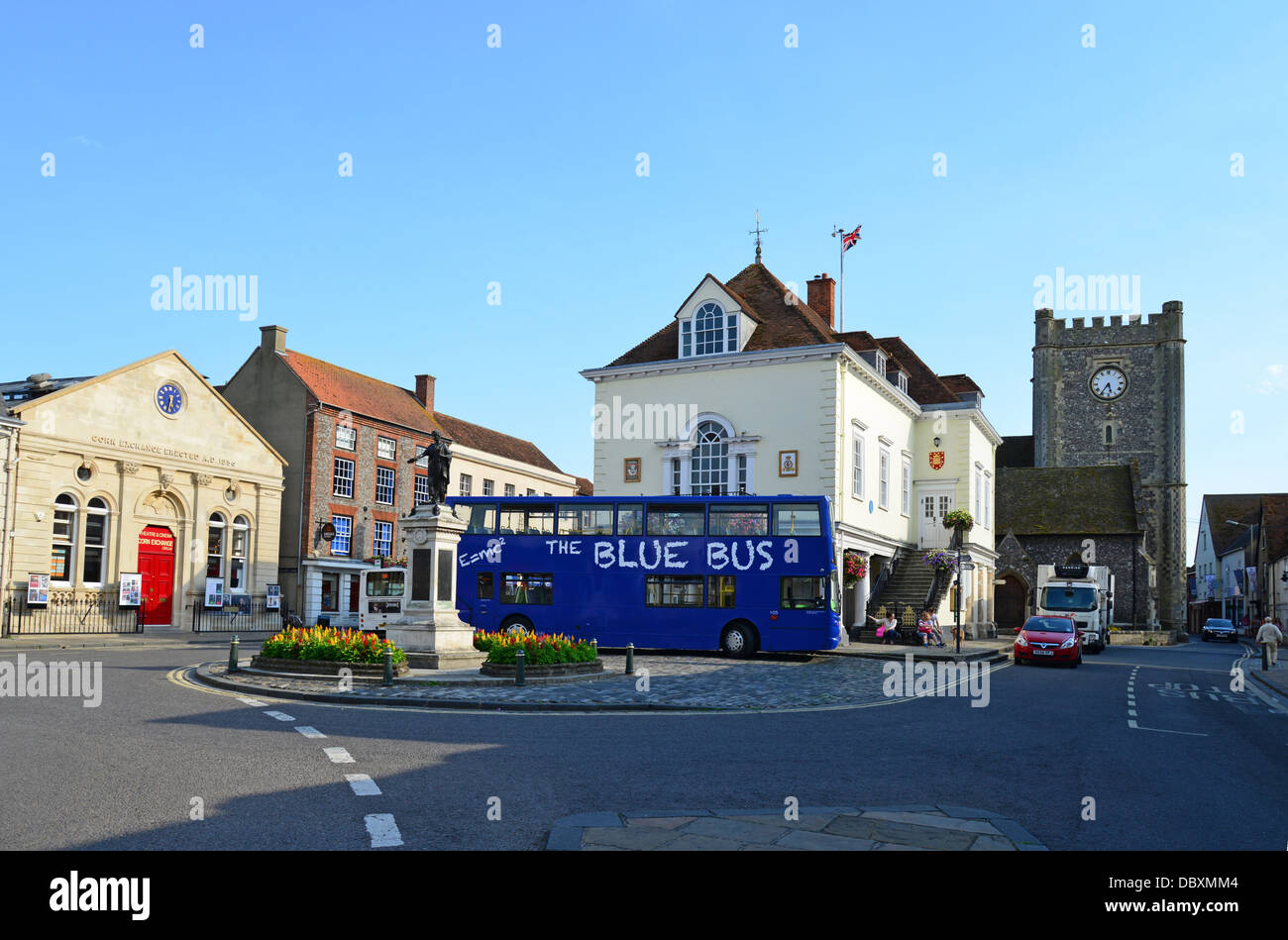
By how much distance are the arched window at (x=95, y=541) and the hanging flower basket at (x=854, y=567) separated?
85.8ft

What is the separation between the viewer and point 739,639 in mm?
26312

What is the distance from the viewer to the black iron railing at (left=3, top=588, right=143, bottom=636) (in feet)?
104

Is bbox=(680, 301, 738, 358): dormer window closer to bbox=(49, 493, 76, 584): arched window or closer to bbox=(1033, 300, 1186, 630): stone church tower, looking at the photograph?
bbox=(49, 493, 76, 584): arched window

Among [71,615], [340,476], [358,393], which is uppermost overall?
[358,393]

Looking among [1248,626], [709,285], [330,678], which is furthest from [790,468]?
[1248,626]

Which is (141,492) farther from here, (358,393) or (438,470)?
(438,470)

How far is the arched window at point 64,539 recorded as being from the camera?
1341 inches

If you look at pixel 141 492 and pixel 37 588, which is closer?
pixel 37 588

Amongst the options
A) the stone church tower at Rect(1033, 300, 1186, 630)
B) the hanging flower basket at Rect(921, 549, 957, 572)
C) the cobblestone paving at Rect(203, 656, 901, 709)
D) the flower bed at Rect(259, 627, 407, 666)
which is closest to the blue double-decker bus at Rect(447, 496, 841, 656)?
the cobblestone paving at Rect(203, 656, 901, 709)

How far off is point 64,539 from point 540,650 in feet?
78.7

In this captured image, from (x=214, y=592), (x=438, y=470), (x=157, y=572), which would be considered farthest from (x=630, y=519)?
(x=157, y=572)
